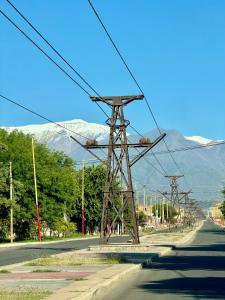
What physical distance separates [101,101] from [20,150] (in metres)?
40.8

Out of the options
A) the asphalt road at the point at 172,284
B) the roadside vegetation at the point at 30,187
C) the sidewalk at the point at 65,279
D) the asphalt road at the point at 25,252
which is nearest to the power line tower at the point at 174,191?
the roadside vegetation at the point at 30,187

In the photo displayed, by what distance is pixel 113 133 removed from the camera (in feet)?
138

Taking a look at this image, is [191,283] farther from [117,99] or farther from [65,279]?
[117,99]

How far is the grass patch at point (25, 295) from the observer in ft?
50.3

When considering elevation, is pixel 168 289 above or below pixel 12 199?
below

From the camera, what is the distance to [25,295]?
16.0 m

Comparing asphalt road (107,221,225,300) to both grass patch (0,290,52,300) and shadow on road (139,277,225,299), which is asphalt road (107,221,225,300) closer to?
shadow on road (139,277,225,299)

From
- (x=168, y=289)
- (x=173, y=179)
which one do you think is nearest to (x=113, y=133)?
(x=168, y=289)

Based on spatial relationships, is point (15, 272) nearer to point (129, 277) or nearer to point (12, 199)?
point (129, 277)

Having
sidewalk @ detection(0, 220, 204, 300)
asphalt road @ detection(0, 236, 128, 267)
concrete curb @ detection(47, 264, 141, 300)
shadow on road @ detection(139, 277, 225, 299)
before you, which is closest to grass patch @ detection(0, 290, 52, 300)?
sidewalk @ detection(0, 220, 204, 300)

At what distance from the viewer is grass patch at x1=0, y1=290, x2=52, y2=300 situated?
15.3 metres

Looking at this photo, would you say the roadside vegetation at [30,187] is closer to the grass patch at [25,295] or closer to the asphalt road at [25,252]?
the asphalt road at [25,252]

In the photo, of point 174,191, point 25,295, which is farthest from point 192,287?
point 174,191

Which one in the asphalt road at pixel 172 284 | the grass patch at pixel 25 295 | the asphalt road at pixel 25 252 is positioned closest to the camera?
the grass patch at pixel 25 295
